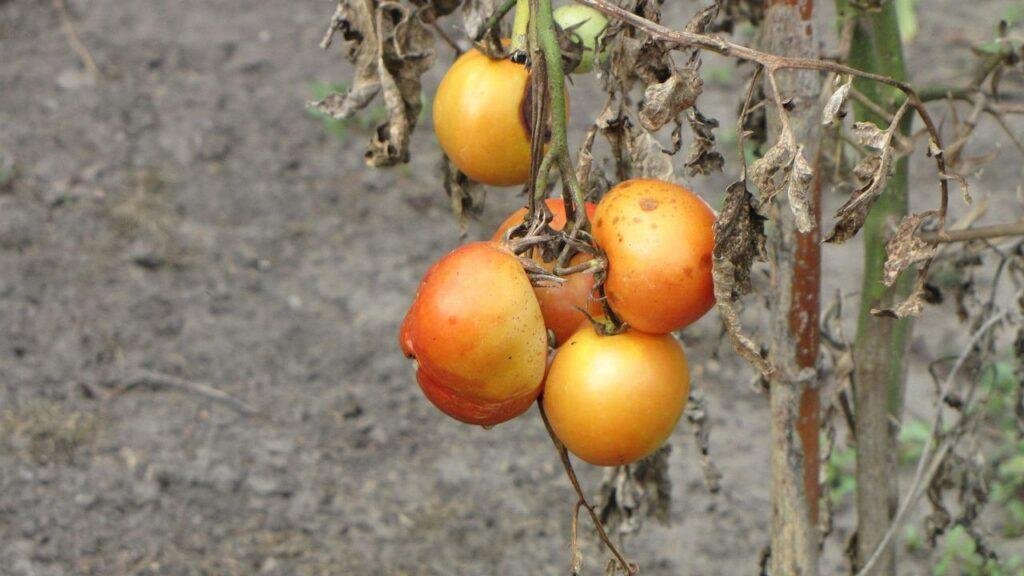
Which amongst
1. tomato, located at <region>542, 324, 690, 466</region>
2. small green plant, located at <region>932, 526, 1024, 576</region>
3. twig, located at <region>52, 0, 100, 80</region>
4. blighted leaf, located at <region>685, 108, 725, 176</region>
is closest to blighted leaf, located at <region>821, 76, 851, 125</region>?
blighted leaf, located at <region>685, 108, 725, 176</region>

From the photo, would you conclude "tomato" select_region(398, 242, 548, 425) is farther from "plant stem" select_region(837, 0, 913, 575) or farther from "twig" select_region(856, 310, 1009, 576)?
"twig" select_region(856, 310, 1009, 576)

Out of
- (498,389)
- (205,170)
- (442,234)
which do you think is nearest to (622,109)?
(498,389)

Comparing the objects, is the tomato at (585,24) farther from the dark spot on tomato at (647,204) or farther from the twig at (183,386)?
the twig at (183,386)

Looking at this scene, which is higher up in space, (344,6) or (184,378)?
(344,6)

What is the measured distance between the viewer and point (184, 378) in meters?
2.36

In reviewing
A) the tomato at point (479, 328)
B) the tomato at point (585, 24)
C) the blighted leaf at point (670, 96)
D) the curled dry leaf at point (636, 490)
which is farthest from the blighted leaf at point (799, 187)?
the curled dry leaf at point (636, 490)

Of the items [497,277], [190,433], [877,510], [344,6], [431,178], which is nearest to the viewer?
[497,277]

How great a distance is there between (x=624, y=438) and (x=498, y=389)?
12cm

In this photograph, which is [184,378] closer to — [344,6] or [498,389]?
[344,6]

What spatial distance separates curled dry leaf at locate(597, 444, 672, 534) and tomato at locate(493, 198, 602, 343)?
0.46 m

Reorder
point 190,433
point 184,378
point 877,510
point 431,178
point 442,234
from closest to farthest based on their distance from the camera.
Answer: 1. point 877,510
2. point 190,433
3. point 184,378
4. point 442,234
5. point 431,178

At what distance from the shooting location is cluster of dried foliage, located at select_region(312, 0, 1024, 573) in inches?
35.5

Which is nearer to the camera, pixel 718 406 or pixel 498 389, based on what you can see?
pixel 498 389

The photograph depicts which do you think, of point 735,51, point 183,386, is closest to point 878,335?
point 735,51
